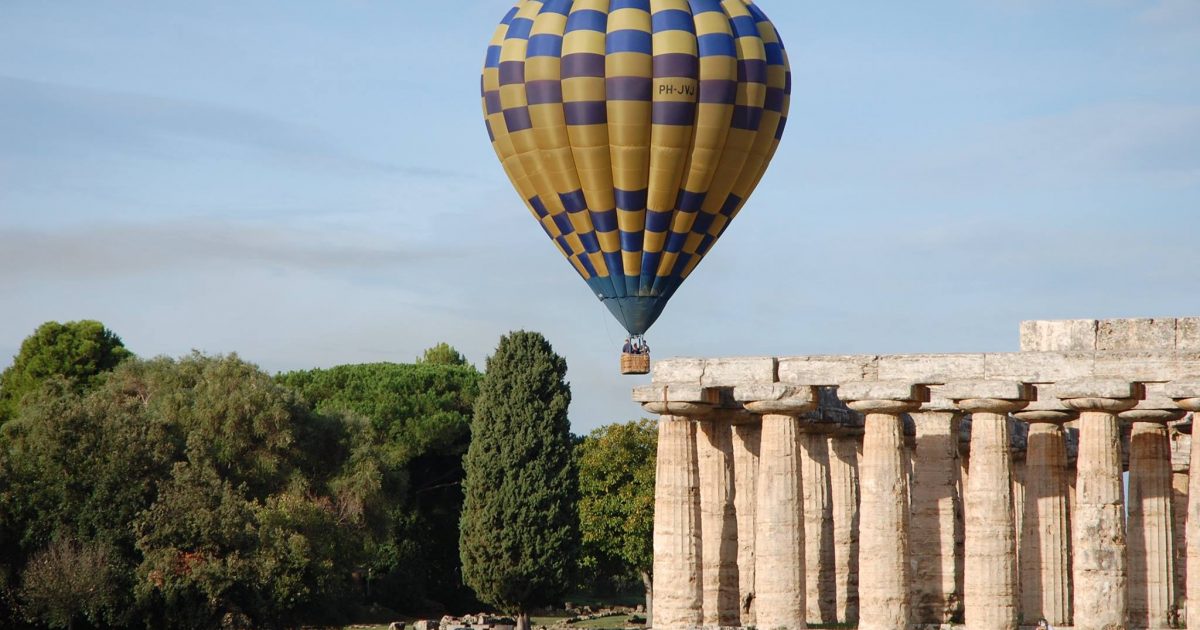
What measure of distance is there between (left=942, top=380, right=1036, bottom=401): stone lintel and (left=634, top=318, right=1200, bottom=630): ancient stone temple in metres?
0.04

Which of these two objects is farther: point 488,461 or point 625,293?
point 488,461

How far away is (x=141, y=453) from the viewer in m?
66.5

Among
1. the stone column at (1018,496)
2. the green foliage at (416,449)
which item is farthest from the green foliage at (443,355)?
the stone column at (1018,496)

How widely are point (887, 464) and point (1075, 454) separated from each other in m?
13.6

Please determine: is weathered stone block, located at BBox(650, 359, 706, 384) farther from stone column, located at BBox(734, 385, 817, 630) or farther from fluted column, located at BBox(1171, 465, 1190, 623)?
fluted column, located at BBox(1171, 465, 1190, 623)

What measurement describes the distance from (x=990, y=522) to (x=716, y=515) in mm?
8007

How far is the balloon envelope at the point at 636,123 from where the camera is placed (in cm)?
6375

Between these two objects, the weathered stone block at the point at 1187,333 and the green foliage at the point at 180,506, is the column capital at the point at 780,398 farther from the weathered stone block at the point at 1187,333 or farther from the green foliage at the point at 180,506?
the green foliage at the point at 180,506

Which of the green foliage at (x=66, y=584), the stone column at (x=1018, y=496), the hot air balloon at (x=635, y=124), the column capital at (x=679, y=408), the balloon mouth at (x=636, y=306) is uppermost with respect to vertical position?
the hot air balloon at (x=635, y=124)

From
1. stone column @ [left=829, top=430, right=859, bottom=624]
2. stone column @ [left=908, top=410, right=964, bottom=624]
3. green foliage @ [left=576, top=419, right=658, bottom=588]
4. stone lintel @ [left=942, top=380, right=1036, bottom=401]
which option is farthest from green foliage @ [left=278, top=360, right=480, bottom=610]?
stone lintel @ [left=942, top=380, right=1036, bottom=401]

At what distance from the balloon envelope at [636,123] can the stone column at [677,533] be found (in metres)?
15.3

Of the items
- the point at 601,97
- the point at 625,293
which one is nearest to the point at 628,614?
the point at 625,293

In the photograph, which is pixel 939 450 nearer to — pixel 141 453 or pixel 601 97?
pixel 601 97

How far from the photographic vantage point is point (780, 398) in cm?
4944
